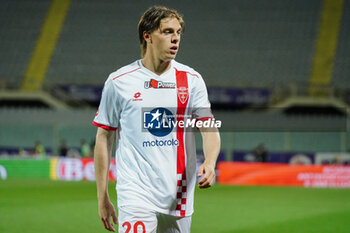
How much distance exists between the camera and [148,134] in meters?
3.49

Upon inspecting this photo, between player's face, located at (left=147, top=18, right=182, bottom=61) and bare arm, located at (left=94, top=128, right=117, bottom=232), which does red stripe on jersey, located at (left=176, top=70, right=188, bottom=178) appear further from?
bare arm, located at (left=94, top=128, right=117, bottom=232)

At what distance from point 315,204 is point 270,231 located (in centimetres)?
482

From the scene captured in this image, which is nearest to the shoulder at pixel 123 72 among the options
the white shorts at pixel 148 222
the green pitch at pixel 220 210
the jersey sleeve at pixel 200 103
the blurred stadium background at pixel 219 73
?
the jersey sleeve at pixel 200 103

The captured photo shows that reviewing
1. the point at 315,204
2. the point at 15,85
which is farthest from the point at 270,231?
the point at 15,85

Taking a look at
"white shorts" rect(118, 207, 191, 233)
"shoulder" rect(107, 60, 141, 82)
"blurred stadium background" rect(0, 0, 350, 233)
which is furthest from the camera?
"blurred stadium background" rect(0, 0, 350, 233)

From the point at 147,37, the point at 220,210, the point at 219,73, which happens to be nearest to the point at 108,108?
the point at 147,37

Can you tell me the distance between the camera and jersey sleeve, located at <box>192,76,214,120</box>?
352cm

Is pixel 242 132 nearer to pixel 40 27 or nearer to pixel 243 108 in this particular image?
pixel 243 108

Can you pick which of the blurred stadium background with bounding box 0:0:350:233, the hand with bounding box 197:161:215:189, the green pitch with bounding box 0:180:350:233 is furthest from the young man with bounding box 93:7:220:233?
the blurred stadium background with bounding box 0:0:350:233

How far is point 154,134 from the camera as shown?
349 centimetres

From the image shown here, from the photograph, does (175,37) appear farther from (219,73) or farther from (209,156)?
(219,73)

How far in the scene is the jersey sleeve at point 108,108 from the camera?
352 centimetres

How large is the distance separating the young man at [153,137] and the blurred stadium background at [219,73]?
1628 centimetres

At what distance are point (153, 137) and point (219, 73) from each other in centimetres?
2475
